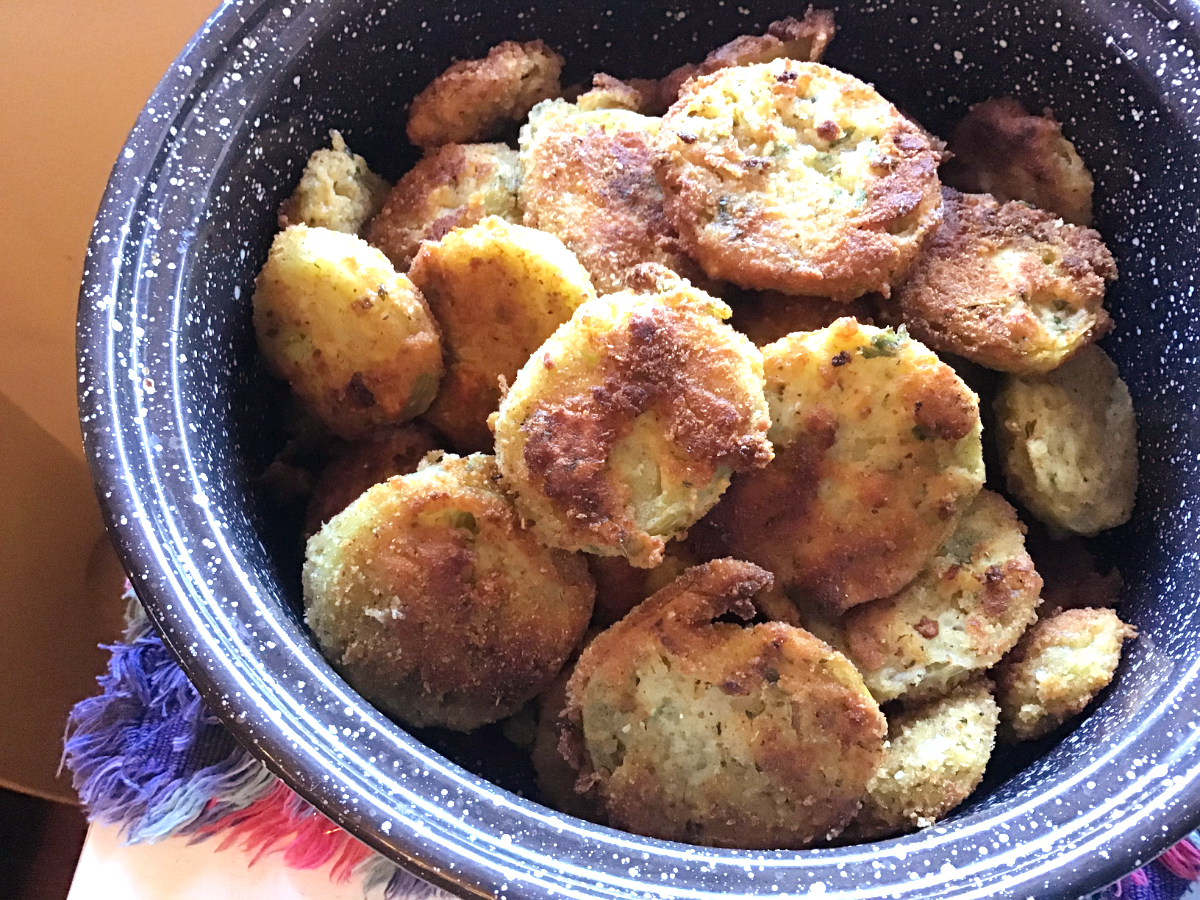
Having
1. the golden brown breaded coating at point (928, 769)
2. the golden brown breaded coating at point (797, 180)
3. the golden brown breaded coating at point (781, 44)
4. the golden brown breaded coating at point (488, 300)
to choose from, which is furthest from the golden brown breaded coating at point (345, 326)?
the golden brown breaded coating at point (928, 769)

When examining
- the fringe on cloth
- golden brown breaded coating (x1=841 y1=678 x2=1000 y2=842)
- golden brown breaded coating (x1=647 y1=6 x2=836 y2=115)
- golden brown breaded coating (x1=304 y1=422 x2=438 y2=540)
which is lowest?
the fringe on cloth

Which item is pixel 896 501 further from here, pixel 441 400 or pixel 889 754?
pixel 441 400

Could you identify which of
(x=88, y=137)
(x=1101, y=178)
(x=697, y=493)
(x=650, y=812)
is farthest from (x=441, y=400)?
(x=88, y=137)

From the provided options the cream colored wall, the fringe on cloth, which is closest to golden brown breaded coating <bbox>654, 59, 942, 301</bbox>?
the fringe on cloth

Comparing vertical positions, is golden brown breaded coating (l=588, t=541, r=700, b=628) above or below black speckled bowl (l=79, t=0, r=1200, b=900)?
below

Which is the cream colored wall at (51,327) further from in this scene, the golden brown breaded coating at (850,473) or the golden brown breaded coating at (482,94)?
the golden brown breaded coating at (850,473)

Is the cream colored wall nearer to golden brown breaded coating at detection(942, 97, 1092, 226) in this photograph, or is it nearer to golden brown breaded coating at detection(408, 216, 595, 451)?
golden brown breaded coating at detection(408, 216, 595, 451)
